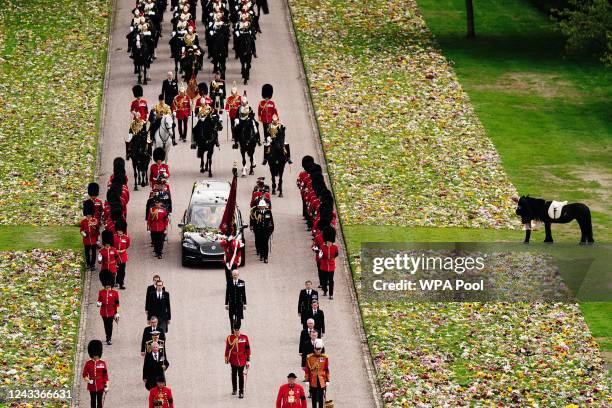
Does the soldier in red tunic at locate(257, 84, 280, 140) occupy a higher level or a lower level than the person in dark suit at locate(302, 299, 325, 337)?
lower

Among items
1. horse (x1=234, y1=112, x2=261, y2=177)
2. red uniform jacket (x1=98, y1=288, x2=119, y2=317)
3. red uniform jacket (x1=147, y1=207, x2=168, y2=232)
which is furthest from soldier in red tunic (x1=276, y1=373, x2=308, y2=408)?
horse (x1=234, y1=112, x2=261, y2=177)

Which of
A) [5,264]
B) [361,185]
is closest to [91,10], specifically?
[361,185]

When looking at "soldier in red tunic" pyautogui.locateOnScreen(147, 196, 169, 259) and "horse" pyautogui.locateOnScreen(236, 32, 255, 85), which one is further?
"horse" pyautogui.locateOnScreen(236, 32, 255, 85)

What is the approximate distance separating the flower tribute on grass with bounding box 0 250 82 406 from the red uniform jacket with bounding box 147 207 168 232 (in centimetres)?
227

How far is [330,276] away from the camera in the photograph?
46.2m

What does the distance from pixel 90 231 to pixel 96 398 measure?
9221 millimetres

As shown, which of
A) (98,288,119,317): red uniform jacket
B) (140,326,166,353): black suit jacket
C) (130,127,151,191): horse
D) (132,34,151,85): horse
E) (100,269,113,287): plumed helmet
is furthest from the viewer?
(132,34,151,85): horse

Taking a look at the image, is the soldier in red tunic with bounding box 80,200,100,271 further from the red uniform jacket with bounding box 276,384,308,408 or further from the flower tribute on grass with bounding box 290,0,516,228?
the red uniform jacket with bounding box 276,384,308,408

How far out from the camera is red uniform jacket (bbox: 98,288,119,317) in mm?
42500

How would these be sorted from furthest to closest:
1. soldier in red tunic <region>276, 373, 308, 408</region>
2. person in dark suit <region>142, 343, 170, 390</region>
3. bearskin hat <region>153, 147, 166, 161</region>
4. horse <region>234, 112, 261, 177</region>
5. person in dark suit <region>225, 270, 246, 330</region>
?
horse <region>234, 112, 261, 177</region>, bearskin hat <region>153, 147, 166, 161</region>, person in dark suit <region>225, 270, 246, 330</region>, person in dark suit <region>142, 343, 170, 390</region>, soldier in red tunic <region>276, 373, 308, 408</region>

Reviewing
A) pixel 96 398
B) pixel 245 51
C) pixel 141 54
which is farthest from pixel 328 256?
pixel 141 54

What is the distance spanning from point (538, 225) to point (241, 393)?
14466 millimetres

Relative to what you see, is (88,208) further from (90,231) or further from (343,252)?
(343,252)

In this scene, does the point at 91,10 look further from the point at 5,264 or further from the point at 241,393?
the point at 241,393
